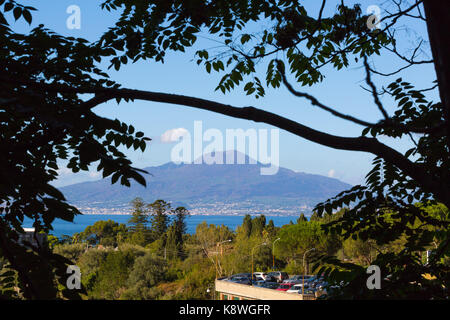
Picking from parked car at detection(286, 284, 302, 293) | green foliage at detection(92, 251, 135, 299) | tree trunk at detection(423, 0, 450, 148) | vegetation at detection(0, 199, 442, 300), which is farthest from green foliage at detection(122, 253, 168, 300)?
tree trunk at detection(423, 0, 450, 148)

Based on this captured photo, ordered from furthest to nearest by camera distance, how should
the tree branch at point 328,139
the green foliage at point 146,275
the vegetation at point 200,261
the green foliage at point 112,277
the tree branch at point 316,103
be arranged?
the green foliage at point 112,277 → the green foliage at point 146,275 → the vegetation at point 200,261 → the tree branch at point 328,139 → the tree branch at point 316,103

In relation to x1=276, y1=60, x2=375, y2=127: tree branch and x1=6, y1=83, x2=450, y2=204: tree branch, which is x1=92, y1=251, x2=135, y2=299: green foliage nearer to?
x1=6, y1=83, x2=450, y2=204: tree branch

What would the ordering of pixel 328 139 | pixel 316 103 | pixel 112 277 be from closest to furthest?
pixel 316 103
pixel 328 139
pixel 112 277

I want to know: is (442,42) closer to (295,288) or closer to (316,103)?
(316,103)

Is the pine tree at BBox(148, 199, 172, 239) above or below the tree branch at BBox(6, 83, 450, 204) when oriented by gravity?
below

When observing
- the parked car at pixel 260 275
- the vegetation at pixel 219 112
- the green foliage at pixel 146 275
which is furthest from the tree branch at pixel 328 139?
the green foliage at pixel 146 275

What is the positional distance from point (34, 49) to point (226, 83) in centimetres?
257

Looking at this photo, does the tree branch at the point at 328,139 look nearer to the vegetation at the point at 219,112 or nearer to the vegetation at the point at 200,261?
the vegetation at the point at 219,112

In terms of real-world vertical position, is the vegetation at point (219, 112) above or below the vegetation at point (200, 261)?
above

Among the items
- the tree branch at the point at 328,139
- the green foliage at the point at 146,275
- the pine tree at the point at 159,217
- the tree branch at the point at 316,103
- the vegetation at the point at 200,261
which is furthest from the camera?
the pine tree at the point at 159,217

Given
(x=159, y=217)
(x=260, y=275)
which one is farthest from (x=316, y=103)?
(x=159, y=217)

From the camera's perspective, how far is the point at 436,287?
3.95m
